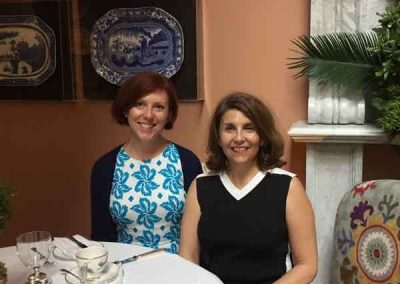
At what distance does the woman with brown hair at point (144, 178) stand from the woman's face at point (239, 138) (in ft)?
1.17

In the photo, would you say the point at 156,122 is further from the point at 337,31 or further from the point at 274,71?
the point at 337,31

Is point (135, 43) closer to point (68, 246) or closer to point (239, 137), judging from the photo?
point (239, 137)

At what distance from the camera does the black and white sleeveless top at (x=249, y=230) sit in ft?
4.87

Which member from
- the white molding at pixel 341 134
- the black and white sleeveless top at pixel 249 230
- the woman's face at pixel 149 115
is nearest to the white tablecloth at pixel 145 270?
the black and white sleeveless top at pixel 249 230

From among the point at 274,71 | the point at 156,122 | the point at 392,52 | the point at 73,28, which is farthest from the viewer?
the point at 73,28

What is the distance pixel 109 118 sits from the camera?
2.46m

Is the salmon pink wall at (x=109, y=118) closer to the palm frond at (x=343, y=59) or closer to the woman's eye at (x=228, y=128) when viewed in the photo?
the palm frond at (x=343, y=59)

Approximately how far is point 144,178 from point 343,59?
885 millimetres

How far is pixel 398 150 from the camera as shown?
1.92m

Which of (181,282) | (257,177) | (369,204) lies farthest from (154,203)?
(369,204)

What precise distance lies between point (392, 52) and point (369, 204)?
1.78 ft

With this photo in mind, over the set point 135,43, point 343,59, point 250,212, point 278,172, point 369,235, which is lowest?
point 369,235

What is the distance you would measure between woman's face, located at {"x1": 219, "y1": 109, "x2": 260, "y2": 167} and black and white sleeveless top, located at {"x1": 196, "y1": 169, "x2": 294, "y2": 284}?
9cm

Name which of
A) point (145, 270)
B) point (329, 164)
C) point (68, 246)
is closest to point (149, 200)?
point (68, 246)
